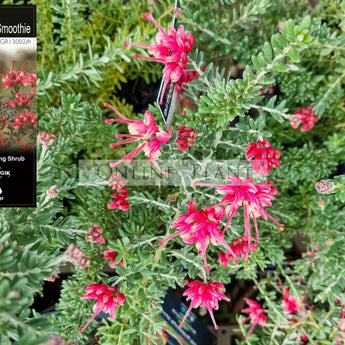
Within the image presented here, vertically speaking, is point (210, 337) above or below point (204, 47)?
below

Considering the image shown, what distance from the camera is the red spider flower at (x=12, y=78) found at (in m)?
0.91

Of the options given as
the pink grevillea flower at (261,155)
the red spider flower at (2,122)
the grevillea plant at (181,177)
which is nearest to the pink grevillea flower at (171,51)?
the grevillea plant at (181,177)

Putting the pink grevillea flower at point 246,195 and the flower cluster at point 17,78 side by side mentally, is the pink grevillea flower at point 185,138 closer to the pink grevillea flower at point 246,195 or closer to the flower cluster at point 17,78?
the pink grevillea flower at point 246,195

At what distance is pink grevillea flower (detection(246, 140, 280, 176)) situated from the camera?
867 mm

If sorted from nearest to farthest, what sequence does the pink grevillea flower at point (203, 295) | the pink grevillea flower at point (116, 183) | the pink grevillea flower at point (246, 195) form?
the pink grevillea flower at point (246, 195)
the pink grevillea flower at point (203, 295)
the pink grevillea flower at point (116, 183)

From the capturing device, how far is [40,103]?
1.27m

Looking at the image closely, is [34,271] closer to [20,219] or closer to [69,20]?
[20,219]

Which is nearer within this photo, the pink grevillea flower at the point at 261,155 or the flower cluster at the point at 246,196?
the flower cluster at the point at 246,196

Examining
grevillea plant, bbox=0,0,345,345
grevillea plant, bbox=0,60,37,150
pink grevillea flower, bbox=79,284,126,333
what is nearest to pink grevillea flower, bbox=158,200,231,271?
grevillea plant, bbox=0,0,345,345

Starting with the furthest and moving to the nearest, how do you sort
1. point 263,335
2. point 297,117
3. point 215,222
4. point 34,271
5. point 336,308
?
point 263,335, point 336,308, point 297,117, point 215,222, point 34,271

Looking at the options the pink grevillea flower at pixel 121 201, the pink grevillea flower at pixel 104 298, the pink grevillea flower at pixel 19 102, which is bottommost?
the pink grevillea flower at pixel 104 298

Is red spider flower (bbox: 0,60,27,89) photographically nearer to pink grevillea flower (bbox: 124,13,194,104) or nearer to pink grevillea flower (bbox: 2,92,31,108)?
pink grevillea flower (bbox: 2,92,31,108)

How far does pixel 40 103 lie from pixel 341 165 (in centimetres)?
107

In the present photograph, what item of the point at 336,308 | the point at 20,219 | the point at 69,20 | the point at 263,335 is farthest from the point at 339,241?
the point at 69,20
